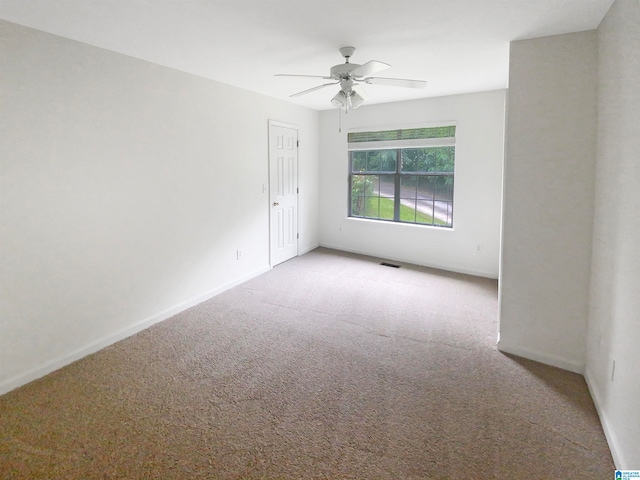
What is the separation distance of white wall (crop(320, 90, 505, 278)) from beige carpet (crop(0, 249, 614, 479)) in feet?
5.38

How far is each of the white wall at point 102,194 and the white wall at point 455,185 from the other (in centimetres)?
200

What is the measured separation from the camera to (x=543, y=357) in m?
2.73

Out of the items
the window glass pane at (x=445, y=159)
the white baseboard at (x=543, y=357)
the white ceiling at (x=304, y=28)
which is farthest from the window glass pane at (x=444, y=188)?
the white baseboard at (x=543, y=357)

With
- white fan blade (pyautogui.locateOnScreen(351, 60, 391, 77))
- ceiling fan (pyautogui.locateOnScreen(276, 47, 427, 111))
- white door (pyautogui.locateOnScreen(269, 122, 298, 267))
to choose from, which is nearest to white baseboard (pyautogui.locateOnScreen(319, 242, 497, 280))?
white door (pyautogui.locateOnScreen(269, 122, 298, 267))

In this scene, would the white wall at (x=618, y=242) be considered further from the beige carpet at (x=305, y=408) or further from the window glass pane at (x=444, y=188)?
the window glass pane at (x=444, y=188)

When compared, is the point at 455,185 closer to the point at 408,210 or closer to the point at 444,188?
the point at 444,188

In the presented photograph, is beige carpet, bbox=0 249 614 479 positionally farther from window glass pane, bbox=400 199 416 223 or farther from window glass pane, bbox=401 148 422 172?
window glass pane, bbox=401 148 422 172

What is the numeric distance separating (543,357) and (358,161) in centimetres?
406

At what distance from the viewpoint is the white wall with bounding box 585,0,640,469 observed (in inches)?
65.4

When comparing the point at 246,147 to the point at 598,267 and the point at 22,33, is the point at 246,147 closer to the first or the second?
the point at 22,33

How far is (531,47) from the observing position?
8.54 feet

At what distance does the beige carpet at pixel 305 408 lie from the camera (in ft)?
5.87

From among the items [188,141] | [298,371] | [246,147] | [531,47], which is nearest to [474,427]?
[298,371]

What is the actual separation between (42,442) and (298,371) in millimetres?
1527
